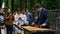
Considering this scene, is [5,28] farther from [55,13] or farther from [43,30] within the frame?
[43,30]

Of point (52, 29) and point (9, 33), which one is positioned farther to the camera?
point (9, 33)

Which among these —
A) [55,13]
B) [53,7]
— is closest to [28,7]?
A: [53,7]

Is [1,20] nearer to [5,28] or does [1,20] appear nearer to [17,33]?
[5,28]

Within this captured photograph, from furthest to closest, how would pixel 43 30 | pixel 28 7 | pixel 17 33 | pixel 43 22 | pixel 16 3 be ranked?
pixel 16 3 → pixel 28 7 → pixel 17 33 → pixel 43 22 → pixel 43 30

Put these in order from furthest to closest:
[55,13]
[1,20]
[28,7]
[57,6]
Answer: [28,7] → [57,6] → [55,13] → [1,20]

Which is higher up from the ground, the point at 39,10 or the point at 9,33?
the point at 39,10

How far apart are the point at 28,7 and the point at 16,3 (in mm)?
2156

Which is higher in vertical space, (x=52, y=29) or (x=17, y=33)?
(x=52, y=29)

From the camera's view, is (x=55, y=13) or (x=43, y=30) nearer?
(x=43, y=30)

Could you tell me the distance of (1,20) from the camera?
1217cm

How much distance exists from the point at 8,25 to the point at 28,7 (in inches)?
551

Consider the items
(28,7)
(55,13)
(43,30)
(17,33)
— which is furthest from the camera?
(28,7)

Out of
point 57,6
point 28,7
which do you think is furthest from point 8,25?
point 28,7

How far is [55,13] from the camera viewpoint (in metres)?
14.4
